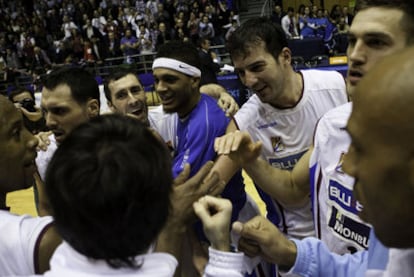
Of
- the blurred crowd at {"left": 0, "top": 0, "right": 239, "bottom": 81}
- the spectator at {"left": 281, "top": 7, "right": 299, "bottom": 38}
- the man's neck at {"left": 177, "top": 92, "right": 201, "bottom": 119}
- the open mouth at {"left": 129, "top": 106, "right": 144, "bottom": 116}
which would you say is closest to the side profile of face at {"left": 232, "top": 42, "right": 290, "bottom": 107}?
the man's neck at {"left": 177, "top": 92, "right": 201, "bottom": 119}

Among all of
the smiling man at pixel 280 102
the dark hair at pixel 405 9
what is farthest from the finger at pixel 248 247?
the smiling man at pixel 280 102

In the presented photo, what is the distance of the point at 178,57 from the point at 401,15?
1.61 metres

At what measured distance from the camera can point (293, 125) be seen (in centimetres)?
240

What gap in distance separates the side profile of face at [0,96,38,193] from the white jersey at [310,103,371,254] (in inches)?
43.8

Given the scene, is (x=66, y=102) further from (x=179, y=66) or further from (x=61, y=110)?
(x=179, y=66)

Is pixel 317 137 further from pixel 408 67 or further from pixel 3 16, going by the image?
pixel 3 16

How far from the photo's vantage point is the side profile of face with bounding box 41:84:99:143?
97.2 inches

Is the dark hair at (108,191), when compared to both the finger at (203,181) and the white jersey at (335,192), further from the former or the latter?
the white jersey at (335,192)

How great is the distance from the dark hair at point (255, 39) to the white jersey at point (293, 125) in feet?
0.83

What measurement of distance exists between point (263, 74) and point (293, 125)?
33cm

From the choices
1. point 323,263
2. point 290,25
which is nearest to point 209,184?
point 323,263

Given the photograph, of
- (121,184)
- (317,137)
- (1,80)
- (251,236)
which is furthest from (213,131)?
(1,80)

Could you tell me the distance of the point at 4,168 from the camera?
1514 mm

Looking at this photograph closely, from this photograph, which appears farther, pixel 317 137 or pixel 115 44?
pixel 115 44
